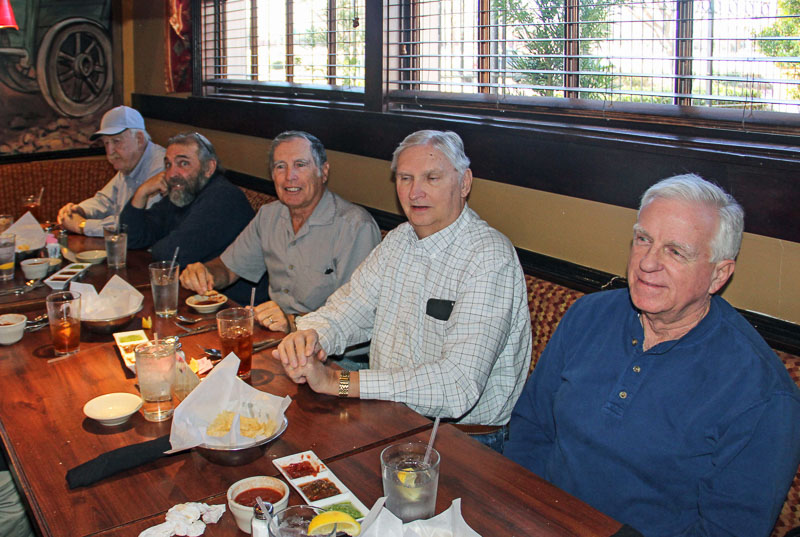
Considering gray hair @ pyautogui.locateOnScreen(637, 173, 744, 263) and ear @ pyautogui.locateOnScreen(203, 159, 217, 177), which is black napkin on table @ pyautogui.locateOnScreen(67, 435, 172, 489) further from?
ear @ pyautogui.locateOnScreen(203, 159, 217, 177)

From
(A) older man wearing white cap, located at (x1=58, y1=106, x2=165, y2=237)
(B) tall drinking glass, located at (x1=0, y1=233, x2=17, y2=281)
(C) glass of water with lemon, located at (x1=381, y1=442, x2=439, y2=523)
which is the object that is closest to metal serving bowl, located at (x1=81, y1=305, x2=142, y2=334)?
(B) tall drinking glass, located at (x1=0, y1=233, x2=17, y2=281)

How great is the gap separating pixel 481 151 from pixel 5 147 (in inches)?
164

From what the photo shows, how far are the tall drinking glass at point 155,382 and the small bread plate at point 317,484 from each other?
38 cm

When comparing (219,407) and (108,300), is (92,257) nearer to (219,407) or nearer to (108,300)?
(108,300)

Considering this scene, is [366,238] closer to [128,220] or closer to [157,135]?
[128,220]

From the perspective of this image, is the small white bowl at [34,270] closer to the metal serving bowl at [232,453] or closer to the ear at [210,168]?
the ear at [210,168]

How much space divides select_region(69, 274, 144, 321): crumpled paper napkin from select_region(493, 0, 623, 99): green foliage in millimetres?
1575

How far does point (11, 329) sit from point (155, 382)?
0.74 m

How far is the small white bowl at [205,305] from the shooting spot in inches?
96.6

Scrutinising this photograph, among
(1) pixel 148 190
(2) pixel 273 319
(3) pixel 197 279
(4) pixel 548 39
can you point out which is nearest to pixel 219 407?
(2) pixel 273 319

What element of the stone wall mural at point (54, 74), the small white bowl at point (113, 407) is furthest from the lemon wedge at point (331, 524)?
the stone wall mural at point (54, 74)

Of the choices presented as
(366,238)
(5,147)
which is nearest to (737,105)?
(366,238)

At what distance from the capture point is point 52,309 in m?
2.07

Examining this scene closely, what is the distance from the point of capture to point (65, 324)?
6.72ft
